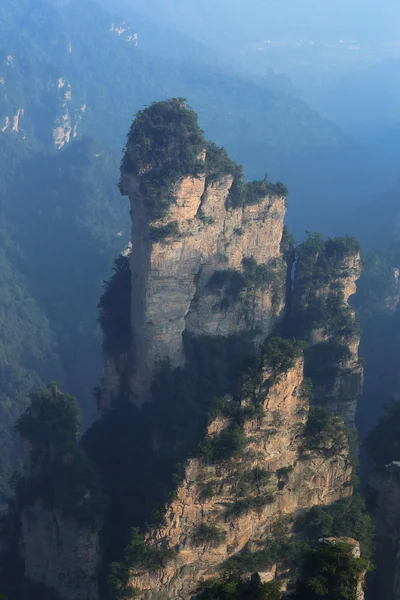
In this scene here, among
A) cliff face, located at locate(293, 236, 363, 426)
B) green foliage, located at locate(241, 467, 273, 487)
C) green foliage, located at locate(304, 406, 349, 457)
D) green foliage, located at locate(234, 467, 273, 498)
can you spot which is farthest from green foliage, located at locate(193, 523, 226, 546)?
cliff face, located at locate(293, 236, 363, 426)

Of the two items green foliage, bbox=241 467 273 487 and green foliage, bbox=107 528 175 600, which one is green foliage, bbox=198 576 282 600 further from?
green foliage, bbox=241 467 273 487

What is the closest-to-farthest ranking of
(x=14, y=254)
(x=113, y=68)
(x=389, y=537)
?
(x=389, y=537)
(x=14, y=254)
(x=113, y=68)

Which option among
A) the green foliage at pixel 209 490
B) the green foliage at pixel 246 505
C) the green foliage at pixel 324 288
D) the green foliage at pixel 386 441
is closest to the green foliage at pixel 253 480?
the green foliage at pixel 246 505

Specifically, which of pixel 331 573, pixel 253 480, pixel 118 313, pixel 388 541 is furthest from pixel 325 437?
pixel 118 313

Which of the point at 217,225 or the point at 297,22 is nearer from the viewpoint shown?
the point at 217,225

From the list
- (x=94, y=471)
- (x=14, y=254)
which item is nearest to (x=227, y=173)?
(x=94, y=471)

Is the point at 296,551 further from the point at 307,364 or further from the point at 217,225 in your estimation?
the point at 217,225

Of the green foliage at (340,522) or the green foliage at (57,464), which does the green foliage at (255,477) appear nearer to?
the green foliage at (340,522)
